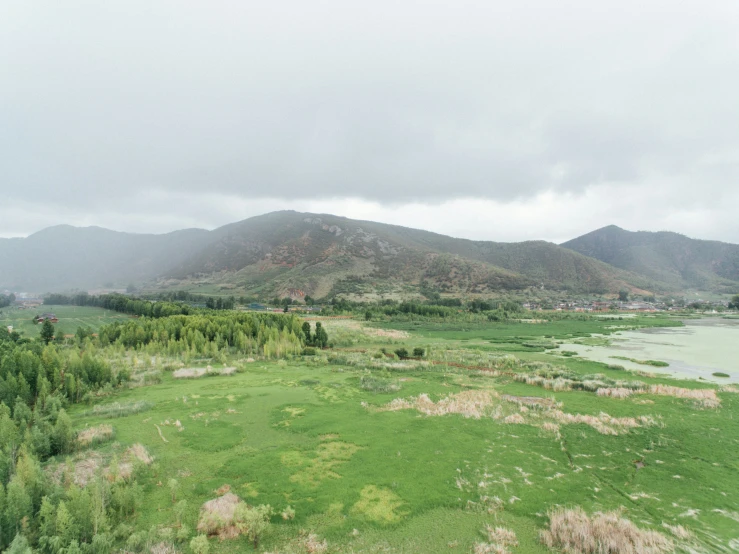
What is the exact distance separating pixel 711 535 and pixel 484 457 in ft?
20.9

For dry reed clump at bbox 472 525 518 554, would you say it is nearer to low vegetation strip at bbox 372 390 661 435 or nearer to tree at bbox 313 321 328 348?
low vegetation strip at bbox 372 390 661 435

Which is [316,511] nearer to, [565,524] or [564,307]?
[565,524]

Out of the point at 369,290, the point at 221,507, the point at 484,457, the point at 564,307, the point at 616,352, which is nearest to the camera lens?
the point at 221,507

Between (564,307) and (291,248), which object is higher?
(291,248)

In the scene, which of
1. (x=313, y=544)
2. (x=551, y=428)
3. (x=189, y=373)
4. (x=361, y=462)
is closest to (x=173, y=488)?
(x=313, y=544)

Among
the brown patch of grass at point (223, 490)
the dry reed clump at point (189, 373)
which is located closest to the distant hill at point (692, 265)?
the dry reed clump at point (189, 373)

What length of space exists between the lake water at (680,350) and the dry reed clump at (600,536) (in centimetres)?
2869

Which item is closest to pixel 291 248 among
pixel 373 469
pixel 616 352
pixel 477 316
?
pixel 477 316

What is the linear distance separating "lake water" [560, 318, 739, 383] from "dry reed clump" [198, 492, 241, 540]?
36.9m

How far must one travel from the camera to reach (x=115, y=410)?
1956 cm

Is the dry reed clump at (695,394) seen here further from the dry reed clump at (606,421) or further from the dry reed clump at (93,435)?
the dry reed clump at (93,435)

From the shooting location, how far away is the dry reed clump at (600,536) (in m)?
8.92

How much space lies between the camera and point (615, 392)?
909 inches

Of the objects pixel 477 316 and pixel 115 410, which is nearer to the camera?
pixel 115 410
